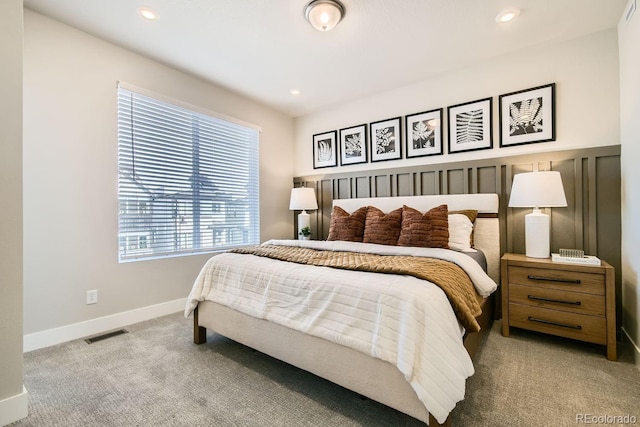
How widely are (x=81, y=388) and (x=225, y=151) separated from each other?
8.84ft

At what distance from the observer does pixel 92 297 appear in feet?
8.27

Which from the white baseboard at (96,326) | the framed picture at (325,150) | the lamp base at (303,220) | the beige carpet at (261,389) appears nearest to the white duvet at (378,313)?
the beige carpet at (261,389)

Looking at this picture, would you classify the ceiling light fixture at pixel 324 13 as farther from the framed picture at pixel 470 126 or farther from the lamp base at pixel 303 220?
the lamp base at pixel 303 220

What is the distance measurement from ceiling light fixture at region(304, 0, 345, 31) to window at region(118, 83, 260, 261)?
179 centimetres

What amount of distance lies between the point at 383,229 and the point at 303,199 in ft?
4.83

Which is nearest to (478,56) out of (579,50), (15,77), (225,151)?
(579,50)

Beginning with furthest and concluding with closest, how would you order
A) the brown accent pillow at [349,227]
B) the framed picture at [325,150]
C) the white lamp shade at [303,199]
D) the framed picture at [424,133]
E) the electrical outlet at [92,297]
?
the framed picture at [325,150]
the white lamp shade at [303,199]
the framed picture at [424,133]
the brown accent pillow at [349,227]
the electrical outlet at [92,297]

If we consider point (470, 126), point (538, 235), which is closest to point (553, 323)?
point (538, 235)

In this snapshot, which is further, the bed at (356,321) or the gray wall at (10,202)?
the gray wall at (10,202)

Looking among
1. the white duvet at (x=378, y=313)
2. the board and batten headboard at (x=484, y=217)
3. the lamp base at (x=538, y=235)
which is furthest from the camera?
the board and batten headboard at (x=484, y=217)

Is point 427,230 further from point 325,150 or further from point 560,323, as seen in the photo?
point 325,150

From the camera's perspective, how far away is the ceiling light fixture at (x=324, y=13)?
2.07 meters

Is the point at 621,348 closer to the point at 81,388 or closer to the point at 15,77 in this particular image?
the point at 81,388

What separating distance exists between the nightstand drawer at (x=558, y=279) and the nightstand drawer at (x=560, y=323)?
19cm
